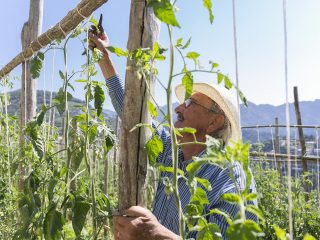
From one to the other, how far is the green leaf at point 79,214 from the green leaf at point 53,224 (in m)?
0.04

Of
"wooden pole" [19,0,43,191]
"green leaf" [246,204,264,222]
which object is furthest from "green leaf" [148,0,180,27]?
"wooden pole" [19,0,43,191]

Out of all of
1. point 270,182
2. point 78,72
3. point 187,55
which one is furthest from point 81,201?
point 270,182

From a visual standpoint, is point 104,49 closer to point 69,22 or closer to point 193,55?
point 69,22

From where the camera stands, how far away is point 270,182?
4273mm

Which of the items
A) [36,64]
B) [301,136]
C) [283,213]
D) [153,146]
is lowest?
[283,213]

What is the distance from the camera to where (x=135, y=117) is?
1137 millimetres

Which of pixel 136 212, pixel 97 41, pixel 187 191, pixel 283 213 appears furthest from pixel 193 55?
pixel 283 213

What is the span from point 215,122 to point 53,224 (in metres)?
0.91

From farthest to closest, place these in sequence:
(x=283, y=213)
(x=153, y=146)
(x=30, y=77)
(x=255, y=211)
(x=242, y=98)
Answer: (x=283, y=213) → (x=30, y=77) → (x=153, y=146) → (x=242, y=98) → (x=255, y=211)

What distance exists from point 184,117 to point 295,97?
192 inches

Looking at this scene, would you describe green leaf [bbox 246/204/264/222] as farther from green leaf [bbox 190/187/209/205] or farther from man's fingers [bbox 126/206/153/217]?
man's fingers [bbox 126/206/153/217]

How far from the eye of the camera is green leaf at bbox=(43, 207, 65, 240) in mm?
1257

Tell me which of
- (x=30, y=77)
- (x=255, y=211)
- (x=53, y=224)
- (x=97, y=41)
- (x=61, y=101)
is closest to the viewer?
(x=255, y=211)

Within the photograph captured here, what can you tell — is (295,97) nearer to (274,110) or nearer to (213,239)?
(213,239)
